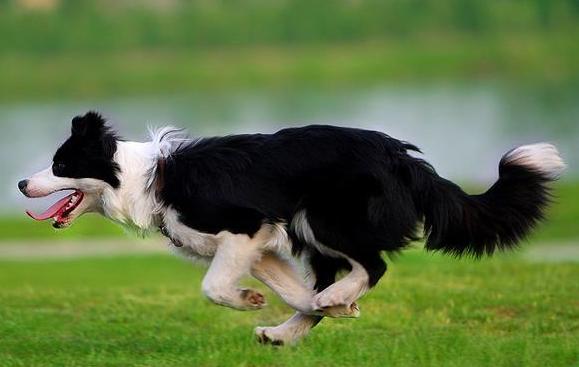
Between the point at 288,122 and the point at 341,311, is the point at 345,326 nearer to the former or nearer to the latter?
the point at 341,311

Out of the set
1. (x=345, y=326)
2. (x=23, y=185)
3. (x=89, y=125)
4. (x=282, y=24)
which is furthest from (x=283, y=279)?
(x=282, y=24)

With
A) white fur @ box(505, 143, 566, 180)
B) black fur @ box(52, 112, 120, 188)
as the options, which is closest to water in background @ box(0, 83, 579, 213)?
black fur @ box(52, 112, 120, 188)

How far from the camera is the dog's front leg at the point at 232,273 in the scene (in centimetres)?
720

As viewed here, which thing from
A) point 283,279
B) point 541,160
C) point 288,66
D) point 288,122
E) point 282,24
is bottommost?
point 283,279

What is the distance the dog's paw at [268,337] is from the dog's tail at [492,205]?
43.9 inches

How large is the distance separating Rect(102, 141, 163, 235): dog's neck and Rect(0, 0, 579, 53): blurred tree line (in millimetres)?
60976

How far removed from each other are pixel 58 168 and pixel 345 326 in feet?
7.89

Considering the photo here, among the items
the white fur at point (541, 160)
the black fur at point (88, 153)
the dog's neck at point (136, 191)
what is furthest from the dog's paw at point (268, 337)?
the white fur at point (541, 160)

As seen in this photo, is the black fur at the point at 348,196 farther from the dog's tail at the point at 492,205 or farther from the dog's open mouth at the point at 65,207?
the dog's open mouth at the point at 65,207

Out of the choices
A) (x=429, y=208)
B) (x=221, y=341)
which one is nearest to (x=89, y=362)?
(x=221, y=341)

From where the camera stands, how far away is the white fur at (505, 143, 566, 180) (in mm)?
7418

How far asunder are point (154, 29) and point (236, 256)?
217 feet

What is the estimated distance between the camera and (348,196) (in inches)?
284

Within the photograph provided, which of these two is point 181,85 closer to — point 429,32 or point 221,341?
point 429,32
